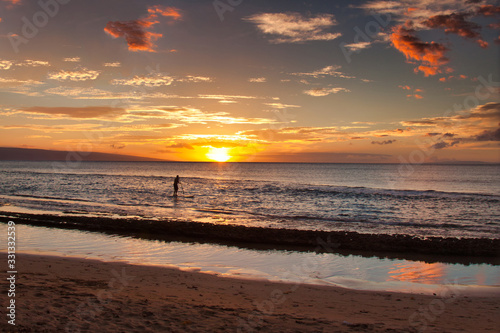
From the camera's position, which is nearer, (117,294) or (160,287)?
(117,294)

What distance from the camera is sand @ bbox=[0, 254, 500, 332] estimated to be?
6.32 m

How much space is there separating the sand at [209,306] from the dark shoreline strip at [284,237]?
5.94 m

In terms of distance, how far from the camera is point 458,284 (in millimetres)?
10617

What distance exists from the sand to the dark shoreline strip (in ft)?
19.5

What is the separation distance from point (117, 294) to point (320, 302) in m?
5.07

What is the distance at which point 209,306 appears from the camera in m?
7.60

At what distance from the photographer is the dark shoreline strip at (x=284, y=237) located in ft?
49.6

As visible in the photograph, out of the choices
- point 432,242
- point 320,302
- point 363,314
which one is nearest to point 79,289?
point 320,302

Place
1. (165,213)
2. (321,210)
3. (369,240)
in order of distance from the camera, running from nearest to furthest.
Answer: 1. (369,240)
2. (165,213)
3. (321,210)

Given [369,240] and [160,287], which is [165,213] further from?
[160,287]

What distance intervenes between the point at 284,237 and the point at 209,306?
31.6 feet

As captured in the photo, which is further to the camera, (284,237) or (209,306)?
(284,237)

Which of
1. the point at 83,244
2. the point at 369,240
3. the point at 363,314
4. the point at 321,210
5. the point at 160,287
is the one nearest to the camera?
the point at 363,314

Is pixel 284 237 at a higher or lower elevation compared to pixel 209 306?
lower
